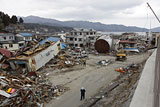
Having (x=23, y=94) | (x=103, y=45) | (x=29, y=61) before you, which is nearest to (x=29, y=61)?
(x=29, y=61)

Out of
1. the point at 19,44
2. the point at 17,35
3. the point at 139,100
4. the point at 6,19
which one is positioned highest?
the point at 6,19

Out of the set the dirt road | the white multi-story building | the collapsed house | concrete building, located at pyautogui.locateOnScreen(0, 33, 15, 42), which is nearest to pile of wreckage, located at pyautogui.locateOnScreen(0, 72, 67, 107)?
the dirt road

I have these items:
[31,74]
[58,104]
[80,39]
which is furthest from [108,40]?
[58,104]

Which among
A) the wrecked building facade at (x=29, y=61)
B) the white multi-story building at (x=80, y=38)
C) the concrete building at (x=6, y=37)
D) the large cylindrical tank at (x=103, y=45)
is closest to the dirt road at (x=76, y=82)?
the wrecked building facade at (x=29, y=61)

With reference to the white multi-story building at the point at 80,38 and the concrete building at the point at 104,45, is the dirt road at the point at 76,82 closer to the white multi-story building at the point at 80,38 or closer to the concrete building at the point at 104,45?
the concrete building at the point at 104,45

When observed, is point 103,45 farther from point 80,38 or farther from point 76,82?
point 76,82

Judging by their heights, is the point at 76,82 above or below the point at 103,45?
below

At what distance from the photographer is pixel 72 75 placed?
1468cm

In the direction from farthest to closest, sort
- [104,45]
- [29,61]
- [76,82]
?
1. [104,45]
2. [29,61]
3. [76,82]

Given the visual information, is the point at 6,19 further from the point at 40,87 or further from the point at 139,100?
the point at 139,100

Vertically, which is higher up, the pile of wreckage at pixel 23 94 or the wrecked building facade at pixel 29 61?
the wrecked building facade at pixel 29 61

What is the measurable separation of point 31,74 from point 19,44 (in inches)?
647

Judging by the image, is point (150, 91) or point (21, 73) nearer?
point (150, 91)

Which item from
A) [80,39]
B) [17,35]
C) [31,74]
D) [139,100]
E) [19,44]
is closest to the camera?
[139,100]
